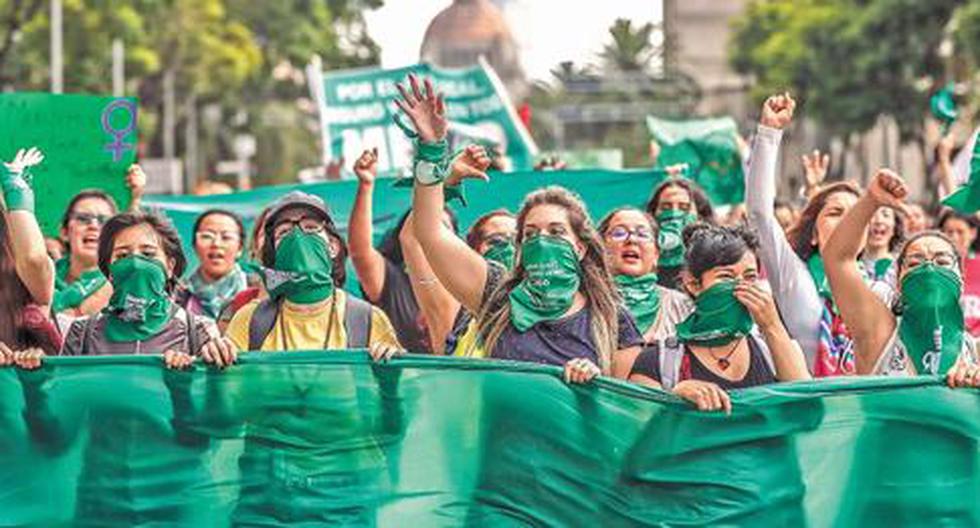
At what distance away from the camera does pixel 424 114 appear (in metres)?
7.71

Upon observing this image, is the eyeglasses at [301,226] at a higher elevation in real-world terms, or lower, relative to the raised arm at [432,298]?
higher

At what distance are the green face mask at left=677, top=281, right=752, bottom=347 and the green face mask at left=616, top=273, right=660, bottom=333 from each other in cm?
137

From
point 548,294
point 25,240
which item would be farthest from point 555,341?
point 25,240

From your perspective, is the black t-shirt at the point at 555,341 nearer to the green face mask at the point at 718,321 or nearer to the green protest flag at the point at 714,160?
the green face mask at the point at 718,321

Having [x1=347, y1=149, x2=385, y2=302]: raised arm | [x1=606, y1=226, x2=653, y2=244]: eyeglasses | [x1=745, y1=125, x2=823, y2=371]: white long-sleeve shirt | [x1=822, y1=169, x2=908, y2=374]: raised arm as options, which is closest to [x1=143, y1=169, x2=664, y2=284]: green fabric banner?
[x1=347, y1=149, x2=385, y2=302]: raised arm

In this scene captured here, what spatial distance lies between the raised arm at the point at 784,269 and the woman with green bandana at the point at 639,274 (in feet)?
0.95

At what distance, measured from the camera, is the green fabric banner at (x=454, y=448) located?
693 cm

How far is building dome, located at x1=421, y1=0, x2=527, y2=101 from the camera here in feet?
577

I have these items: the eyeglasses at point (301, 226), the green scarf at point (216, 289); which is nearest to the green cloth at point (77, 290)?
the green scarf at point (216, 289)

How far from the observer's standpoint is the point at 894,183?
7.64 meters

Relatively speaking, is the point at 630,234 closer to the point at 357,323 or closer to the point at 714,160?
the point at 357,323

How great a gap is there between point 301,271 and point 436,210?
439 millimetres

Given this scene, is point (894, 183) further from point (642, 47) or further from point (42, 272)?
point (642, 47)

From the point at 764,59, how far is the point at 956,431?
76695 millimetres
